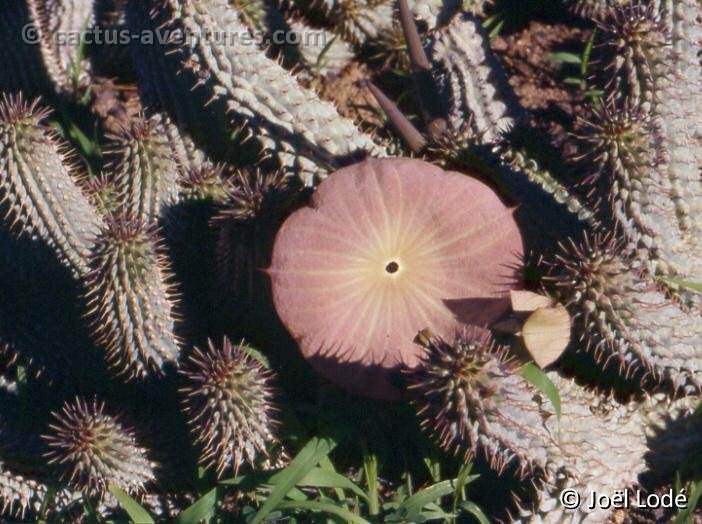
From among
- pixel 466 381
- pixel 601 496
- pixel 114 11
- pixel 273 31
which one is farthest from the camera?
pixel 114 11

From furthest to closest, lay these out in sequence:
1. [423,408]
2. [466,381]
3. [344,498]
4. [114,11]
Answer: [114,11] → [344,498] → [423,408] → [466,381]

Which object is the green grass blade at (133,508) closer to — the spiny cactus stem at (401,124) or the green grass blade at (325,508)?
the green grass blade at (325,508)

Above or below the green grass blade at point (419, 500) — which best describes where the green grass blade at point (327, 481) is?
below

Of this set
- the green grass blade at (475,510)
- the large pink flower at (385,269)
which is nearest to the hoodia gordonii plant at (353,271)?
the large pink flower at (385,269)

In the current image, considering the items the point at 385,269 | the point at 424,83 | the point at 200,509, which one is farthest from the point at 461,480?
the point at 424,83

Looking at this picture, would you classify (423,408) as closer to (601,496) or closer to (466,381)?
(466,381)

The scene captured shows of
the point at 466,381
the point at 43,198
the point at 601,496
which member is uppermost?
the point at 466,381

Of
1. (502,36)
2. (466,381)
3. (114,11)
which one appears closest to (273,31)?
(114,11)
